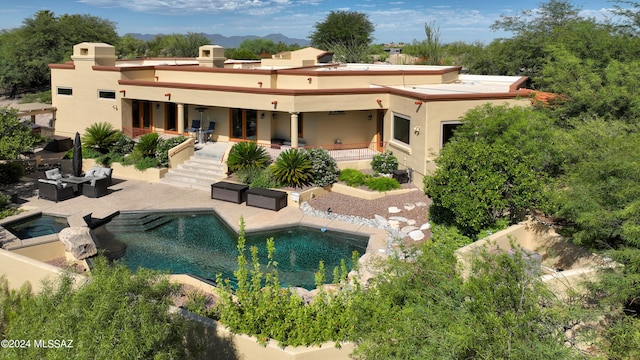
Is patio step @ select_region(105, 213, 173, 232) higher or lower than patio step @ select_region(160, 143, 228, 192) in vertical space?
lower

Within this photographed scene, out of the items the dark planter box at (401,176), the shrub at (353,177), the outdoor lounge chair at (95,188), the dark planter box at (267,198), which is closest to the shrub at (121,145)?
the outdoor lounge chair at (95,188)

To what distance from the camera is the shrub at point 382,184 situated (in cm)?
2130

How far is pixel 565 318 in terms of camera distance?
7652 mm

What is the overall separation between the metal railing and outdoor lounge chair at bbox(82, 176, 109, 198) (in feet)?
25.6

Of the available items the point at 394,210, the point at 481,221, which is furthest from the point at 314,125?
the point at 481,221

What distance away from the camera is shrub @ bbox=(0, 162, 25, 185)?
75.4 feet

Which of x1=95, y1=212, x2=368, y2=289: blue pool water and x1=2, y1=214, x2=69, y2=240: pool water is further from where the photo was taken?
x1=2, y1=214, x2=69, y2=240: pool water

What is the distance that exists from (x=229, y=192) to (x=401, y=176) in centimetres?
746

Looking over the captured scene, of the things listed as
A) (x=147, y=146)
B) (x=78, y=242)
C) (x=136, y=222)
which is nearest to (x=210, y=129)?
(x=147, y=146)

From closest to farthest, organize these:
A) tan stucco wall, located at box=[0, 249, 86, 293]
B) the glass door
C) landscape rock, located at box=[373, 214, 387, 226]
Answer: tan stucco wall, located at box=[0, 249, 86, 293], landscape rock, located at box=[373, 214, 387, 226], the glass door

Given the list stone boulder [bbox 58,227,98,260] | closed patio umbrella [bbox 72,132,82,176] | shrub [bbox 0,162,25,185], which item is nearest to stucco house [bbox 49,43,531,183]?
closed patio umbrella [bbox 72,132,82,176]

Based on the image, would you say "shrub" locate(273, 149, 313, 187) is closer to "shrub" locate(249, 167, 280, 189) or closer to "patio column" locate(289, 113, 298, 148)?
"shrub" locate(249, 167, 280, 189)

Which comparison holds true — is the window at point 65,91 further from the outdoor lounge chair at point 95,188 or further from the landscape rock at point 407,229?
the landscape rock at point 407,229

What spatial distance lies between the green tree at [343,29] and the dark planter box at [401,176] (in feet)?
207
